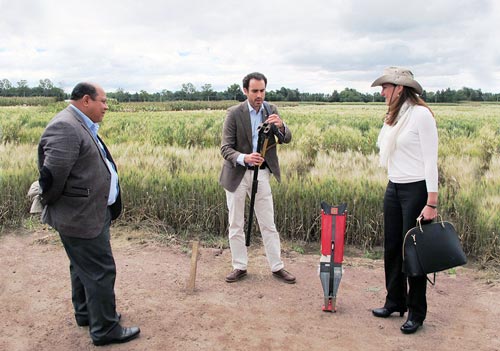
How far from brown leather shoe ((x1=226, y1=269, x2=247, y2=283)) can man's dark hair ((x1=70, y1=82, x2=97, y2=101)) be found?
91.2 inches

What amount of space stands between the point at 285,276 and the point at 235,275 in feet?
1.63

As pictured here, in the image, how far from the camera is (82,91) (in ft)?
10.8

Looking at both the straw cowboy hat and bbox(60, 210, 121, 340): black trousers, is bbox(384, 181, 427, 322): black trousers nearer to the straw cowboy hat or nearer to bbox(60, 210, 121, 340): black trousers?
the straw cowboy hat

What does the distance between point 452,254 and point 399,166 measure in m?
0.74

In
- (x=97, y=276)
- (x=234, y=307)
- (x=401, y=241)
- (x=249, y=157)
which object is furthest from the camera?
(x=249, y=157)

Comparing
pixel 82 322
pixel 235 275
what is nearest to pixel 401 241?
pixel 235 275

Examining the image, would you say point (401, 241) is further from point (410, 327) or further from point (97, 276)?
point (97, 276)

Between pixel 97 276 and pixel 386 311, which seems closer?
pixel 97 276

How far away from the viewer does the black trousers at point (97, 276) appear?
11.0 feet

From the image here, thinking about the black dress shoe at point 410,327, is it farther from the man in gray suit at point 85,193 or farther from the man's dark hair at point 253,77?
the man's dark hair at point 253,77

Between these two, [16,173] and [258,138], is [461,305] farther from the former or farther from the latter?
[16,173]

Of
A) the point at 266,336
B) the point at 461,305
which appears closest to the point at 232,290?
the point at 266,336

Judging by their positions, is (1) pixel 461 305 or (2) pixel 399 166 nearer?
(2) pixel 399 166

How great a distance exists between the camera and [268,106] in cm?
466
